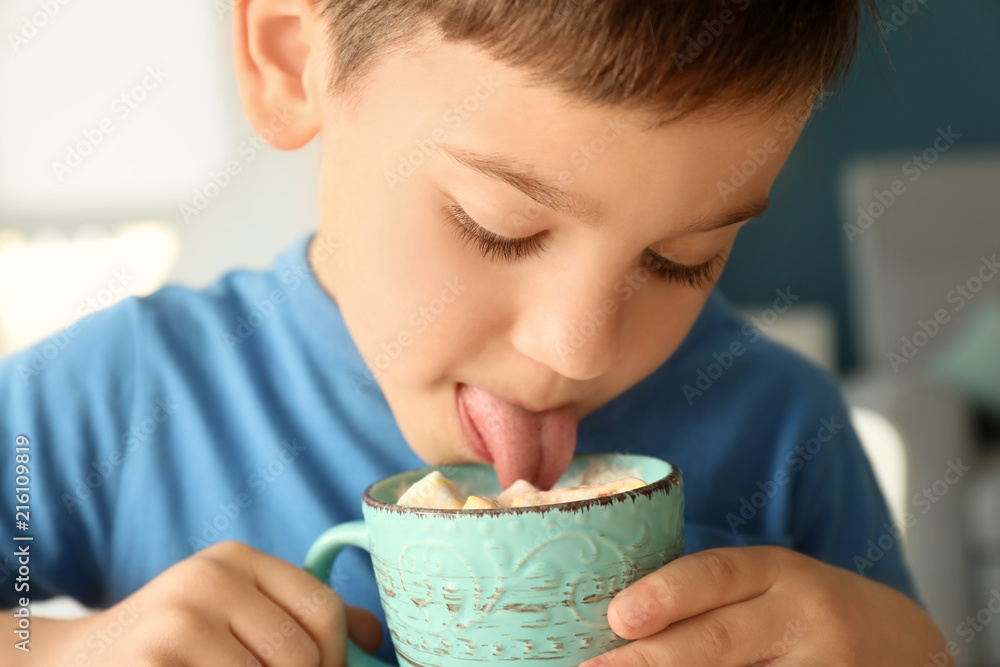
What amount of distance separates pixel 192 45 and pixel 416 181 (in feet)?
9.57

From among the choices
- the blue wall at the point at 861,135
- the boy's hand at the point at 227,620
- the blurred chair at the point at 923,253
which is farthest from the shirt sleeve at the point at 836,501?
the blue wall at the point at 861,135

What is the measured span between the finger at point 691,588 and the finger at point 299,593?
6.9 inches

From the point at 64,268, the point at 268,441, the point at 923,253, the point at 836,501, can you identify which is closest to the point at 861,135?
the point at 923,253

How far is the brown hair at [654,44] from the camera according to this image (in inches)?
19.6

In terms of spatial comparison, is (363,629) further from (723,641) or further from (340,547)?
(723,641)

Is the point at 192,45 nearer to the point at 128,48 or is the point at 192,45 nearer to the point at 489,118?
the point at 128,48

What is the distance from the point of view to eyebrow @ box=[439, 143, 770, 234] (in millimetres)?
512

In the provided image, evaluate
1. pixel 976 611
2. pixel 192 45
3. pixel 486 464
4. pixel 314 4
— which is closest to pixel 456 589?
pixel 486 464

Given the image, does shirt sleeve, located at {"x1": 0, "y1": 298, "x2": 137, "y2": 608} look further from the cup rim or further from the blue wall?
the blue wall

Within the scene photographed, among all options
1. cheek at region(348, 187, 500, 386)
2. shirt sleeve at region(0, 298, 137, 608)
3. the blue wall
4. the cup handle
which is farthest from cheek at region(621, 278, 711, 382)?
the blue wall

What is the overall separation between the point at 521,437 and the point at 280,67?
0.34m

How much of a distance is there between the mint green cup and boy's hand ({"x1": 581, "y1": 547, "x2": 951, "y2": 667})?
0.01 m

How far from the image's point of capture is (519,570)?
18.3 inches

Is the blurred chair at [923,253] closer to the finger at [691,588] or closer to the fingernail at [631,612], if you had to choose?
the finger at [691,588]
